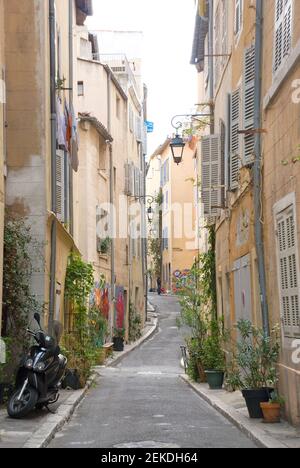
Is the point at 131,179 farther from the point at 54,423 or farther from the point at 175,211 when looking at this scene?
the point at 54,423

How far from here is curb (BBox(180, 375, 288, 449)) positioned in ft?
30.3

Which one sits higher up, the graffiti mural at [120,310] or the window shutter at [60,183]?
the window shutter at [60,183]

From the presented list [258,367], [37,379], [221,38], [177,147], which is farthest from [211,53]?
[37,379]

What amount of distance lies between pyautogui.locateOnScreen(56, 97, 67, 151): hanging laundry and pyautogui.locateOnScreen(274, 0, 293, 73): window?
5858mm

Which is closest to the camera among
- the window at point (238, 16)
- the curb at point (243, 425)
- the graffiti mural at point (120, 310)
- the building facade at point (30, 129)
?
the curb at point (243, 425)

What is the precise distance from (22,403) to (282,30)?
6.51 meters

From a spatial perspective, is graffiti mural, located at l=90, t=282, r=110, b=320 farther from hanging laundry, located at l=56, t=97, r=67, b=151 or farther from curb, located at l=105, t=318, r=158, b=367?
hanging laundry, located at l=56, t=97, r=67, b=151

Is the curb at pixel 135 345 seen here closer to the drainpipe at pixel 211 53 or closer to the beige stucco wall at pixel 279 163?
the drainpipe at pixel 211 53

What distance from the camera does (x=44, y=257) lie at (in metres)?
14.9

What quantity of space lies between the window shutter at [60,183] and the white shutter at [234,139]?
3591 millimetres

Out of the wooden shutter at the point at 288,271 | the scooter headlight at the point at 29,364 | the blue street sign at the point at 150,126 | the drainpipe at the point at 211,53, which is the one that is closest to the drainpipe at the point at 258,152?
the wooden shutter at the point at 288,271

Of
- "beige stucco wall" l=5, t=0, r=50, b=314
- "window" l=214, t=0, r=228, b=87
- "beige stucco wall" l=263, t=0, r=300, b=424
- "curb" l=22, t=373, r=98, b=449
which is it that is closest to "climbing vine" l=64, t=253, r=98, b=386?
"curb" l=22, t=373, r=98, b=449

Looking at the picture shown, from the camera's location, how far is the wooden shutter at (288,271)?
10.6 metres

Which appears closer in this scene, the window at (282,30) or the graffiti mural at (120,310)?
the window at (282,30)
